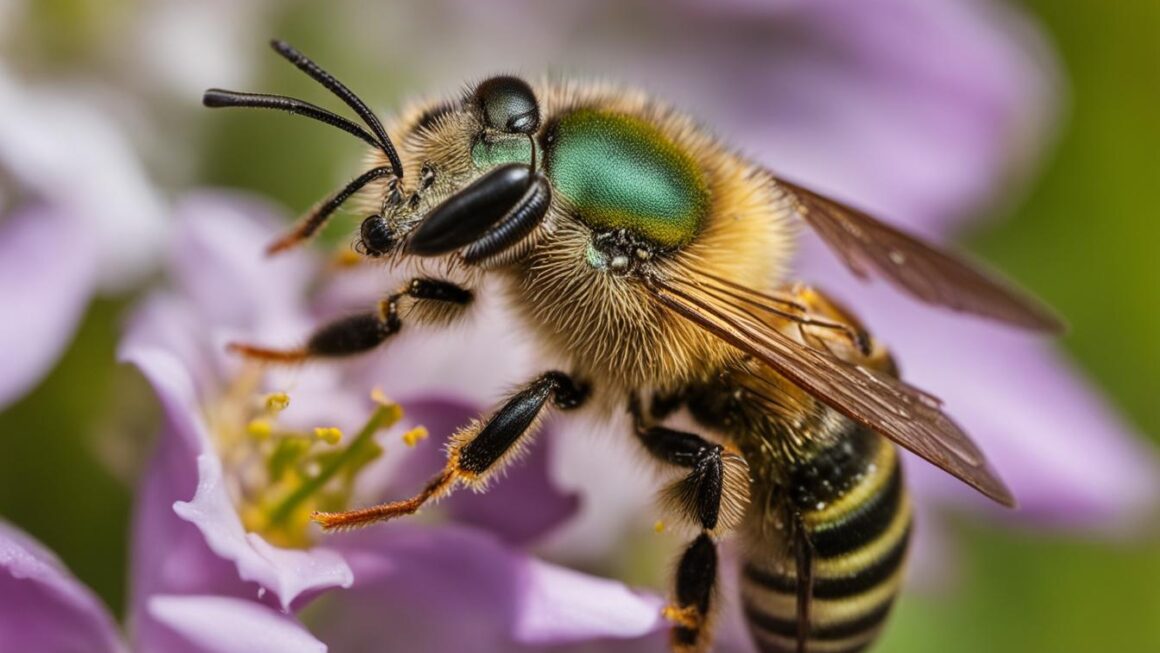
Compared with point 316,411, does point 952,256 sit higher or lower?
higher

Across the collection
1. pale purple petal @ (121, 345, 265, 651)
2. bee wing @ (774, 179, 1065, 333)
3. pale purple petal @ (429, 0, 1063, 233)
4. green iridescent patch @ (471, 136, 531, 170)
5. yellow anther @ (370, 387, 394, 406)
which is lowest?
pale purple petal @ (121, 345, 265, 651)

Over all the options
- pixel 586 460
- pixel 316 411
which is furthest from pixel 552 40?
pixel 316 411

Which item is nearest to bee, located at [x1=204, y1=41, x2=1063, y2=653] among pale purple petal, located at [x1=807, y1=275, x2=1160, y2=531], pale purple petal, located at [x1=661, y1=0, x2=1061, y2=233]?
pale purple petal, located at [x1=807, y1=275, x2=1160, y2=531]

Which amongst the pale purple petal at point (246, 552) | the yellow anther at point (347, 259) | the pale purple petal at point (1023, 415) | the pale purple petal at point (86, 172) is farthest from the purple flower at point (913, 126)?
the pale purple petal at point (246, 552)

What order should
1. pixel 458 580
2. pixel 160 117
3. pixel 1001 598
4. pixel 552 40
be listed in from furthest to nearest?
pixel 1001 598
pixel 552 40
pixel 160 117
pixel 458 580

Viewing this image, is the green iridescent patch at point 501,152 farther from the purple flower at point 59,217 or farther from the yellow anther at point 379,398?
the purple flower at point 59,217

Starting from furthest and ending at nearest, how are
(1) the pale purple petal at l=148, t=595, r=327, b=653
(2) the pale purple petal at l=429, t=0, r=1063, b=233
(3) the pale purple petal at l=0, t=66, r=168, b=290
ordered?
(2) the pale purple petal at l=429, t=0, r=1063, b=233
(3) the pale purple petal at l=0, t=66, r=168, b=290
(1) the pale purple petal at l=148, t=595, r=327, b=653

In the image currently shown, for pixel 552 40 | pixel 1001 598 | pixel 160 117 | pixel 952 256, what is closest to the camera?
pixel 952 256

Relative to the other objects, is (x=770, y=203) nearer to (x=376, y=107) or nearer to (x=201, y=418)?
(x=201, y=418)

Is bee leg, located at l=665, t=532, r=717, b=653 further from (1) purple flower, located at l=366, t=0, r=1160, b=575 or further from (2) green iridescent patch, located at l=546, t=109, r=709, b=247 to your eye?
(1) purple flower, located at l=366, t=0, r=1160, b=575
